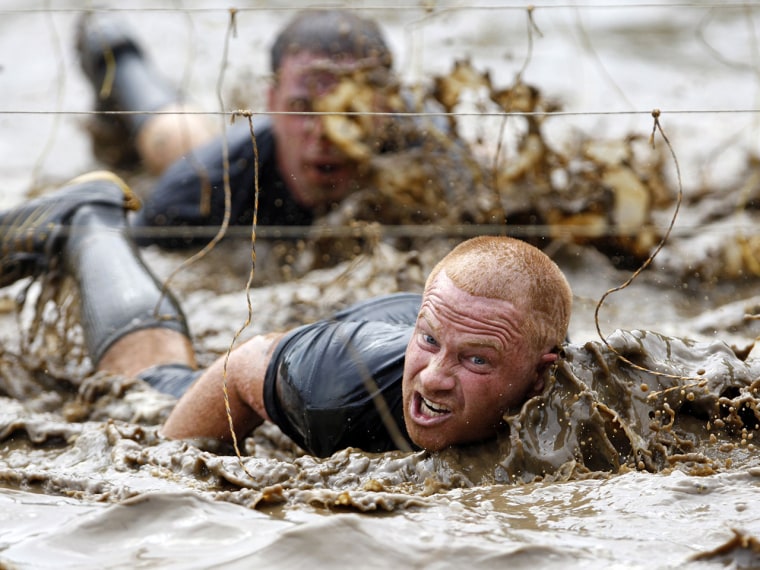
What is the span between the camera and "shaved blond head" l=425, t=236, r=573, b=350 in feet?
10.6

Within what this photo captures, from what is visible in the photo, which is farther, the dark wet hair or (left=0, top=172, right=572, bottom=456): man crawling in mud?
the dark wet hair

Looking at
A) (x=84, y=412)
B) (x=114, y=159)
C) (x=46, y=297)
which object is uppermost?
(x=114, y=159)

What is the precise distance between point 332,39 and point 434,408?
132 inches

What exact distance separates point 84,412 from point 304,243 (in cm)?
198

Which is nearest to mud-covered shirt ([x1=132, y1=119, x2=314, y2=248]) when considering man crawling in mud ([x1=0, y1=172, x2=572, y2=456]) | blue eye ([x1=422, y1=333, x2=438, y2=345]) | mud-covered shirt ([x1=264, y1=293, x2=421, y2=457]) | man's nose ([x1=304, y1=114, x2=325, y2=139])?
man's nose ([x1=304, y1=114, x2=325, y2=139])

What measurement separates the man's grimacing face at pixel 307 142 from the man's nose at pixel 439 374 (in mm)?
3027

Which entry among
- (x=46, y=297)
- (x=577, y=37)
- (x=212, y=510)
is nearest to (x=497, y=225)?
(x=46, y=297)

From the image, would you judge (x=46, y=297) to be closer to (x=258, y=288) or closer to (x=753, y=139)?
(x=258, y=288)

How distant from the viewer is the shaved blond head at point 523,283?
3227 mm

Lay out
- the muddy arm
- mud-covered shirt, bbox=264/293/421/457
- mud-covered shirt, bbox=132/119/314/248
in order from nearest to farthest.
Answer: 1. mud-covered shirt, bbox=264/293/421/457
2. the muddy arm
3. mud-covered shirt, bbox=132/119/314/248

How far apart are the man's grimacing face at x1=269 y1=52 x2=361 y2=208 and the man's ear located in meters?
3.01

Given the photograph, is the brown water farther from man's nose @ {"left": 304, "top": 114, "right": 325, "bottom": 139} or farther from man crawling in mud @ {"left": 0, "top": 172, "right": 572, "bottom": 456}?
man's nose @ {"left": 304, "top": 114, "right": 325, "bottom": 139}

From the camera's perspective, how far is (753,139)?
24.7 feet

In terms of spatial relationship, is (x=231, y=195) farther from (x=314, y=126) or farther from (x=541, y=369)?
(x=541, y=369)
